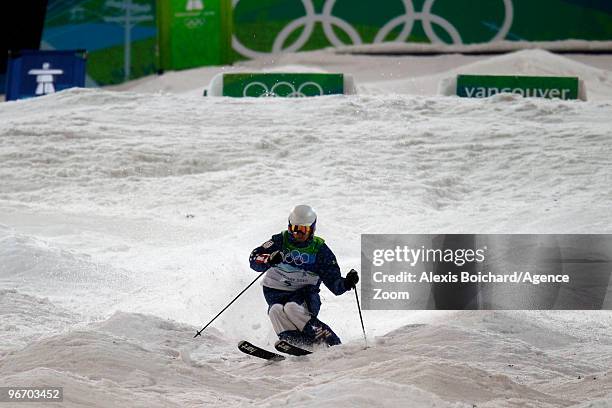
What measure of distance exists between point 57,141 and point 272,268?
6.32m

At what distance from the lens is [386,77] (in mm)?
15758

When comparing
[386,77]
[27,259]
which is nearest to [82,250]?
[27,259]

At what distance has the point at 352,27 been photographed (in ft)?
52.6

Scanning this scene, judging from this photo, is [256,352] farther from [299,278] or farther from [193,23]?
[193,23]

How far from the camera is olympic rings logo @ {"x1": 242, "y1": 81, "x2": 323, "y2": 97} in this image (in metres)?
12.9

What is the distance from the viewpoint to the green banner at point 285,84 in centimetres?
1291

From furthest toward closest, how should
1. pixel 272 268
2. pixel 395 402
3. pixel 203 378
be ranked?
1. pixel 272 268
2. pixel 203 378
3. pixel 395 402

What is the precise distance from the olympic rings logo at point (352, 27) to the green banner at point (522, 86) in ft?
9.81

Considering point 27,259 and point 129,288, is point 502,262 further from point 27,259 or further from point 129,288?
point 27,259

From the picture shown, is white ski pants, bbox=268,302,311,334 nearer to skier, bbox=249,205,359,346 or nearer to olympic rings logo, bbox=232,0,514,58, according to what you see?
skier, bbox=249,205,359,346

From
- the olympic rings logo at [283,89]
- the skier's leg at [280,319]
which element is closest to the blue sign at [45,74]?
the olympic rings logo at [283,89]

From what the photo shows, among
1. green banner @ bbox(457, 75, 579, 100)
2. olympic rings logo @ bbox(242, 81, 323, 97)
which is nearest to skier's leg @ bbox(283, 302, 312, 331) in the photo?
olympic rings logo @ bbox(242, 81, 323, 97)

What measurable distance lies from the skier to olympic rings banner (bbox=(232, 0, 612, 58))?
33.8 ft

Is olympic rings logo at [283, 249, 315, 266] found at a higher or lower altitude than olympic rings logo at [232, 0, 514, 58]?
lower
